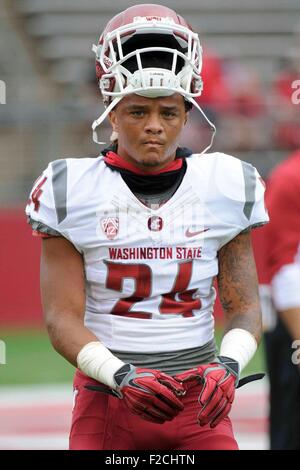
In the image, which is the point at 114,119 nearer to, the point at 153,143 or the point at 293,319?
the point at 153,143

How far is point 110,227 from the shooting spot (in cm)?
368

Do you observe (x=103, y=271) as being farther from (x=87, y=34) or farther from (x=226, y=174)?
(x=87, y=34)

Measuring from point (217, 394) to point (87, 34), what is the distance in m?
10.7

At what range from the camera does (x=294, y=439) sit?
18.8 ft

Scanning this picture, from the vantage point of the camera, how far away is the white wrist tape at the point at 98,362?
350 centimetres

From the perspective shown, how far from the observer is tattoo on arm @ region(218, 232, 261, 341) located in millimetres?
3807

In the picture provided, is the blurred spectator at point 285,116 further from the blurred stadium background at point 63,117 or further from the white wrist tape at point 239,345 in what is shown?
the white wrist tape at point 239,345

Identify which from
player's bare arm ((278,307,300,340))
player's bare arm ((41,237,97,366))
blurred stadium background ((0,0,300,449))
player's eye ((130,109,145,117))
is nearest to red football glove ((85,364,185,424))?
player's bare arm ((41,237,97,366))

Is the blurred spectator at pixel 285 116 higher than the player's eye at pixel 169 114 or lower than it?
higher

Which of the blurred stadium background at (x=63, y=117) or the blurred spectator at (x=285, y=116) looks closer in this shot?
the blurred stadium background at (x=63, y=117)

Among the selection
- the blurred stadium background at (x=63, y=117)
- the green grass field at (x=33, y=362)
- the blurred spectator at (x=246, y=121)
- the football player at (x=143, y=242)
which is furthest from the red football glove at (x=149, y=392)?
the blurred spectator at (x=246, y=121)

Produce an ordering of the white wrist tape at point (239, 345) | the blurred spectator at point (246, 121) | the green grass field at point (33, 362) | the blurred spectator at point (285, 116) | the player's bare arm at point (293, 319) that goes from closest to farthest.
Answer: the white wrist tape at point (239, 345) < the player's bare arm at point (293, 319) < the green grass field at point (33, 362) < the blurred spectator at point (285, 116) < the blurred spectator at point (246, 121)

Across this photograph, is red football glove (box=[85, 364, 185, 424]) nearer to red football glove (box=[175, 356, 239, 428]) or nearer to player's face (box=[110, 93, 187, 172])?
red football glove (box=[175, 356, 239, 428])

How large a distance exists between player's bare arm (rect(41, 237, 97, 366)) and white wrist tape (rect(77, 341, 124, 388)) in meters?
0.05
